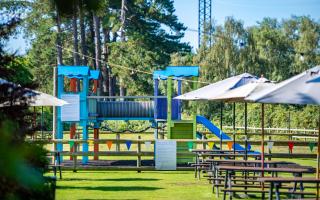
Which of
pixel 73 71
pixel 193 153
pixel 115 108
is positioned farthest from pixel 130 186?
pixel 115 108

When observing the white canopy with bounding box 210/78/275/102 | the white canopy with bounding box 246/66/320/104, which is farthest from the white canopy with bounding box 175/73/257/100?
the white canopy with bounding box 246/66/320/104

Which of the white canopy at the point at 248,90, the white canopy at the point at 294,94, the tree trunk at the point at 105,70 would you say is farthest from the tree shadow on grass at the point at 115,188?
the tree trunk at the point at 105,70

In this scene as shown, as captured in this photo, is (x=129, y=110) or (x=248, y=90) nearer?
(x=248, y=90)

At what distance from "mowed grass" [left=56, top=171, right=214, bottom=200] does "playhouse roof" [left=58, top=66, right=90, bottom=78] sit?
5231 millimetres

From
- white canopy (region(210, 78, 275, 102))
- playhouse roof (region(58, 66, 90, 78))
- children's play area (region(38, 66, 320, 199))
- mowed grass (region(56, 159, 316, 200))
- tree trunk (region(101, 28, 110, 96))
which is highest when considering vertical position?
tree trunk (region(101, 28, 110, 96))

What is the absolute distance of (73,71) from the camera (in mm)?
24078

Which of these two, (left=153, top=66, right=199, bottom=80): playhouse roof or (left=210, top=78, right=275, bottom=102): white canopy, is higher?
(left=153, top=66, right=199, bottom=80): playhouse roof

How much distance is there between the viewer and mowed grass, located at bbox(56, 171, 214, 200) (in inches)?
509

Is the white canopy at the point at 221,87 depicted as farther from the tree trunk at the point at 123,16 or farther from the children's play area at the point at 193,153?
the tree trunk at the point at 123,16

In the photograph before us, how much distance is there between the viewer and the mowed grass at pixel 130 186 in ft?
42.4

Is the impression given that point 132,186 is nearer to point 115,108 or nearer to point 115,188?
point 115,188

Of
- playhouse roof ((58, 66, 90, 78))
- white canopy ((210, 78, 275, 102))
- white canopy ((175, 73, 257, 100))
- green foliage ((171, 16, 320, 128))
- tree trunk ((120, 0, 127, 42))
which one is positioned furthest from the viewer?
tree trunk ((120, 0, 127, 42))

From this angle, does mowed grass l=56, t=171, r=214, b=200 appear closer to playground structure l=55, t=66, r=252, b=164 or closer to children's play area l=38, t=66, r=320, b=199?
children's play area l=38, t=66, r=320, b=199

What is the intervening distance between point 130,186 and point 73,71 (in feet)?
32.3
